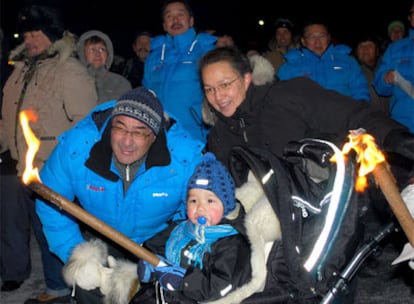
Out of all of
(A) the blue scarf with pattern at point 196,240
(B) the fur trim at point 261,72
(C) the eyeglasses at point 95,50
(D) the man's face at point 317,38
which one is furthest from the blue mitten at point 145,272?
(D) the man's face at point 317,38

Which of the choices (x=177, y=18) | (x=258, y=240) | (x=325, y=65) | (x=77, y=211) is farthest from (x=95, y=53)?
(x=258, y=240)

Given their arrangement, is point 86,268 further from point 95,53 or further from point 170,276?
point 95,53

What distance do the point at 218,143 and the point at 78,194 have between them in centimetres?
92

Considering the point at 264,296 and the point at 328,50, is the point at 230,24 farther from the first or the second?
the point at 264,296

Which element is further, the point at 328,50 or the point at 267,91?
the point at 328,50

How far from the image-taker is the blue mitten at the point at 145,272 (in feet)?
9.45

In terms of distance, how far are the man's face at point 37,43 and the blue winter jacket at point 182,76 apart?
109cm

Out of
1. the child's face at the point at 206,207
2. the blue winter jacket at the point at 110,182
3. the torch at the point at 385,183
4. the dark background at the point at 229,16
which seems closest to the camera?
the torch at the point at 385,183

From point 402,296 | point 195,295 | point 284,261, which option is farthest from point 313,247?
point 402,296

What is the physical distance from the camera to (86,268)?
303 cm

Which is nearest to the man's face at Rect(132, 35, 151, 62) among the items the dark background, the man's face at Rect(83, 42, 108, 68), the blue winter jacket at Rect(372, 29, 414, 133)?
the man's face at Rect(83, 42, 108, 68)

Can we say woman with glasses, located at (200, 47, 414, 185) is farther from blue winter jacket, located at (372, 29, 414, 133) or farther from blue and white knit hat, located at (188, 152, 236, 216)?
blue winter jacket, located at (372, 29, 414, 133)

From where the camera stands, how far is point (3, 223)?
15.0ft

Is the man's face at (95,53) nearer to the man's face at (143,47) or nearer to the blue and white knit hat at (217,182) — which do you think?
the man's face at (143,47)
